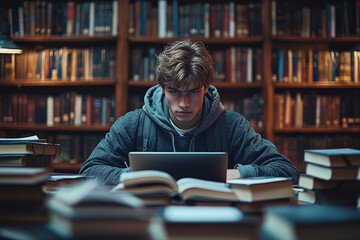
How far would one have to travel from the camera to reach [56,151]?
1464 millimetres

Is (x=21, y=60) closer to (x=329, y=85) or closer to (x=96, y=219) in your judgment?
(x=329, y=85)

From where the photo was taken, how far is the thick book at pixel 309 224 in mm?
543

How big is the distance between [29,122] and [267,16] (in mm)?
1910

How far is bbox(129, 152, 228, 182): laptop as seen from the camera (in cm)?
115

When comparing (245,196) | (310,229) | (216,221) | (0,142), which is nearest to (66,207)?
(216,221)

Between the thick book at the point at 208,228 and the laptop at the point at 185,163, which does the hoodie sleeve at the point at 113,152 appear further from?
the thick book at the point at 208,228

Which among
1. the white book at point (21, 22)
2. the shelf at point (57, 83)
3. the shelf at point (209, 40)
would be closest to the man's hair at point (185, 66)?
the shelf at point (209, 40)

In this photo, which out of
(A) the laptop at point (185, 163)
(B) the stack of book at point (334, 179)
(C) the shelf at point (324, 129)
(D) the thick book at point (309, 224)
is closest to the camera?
(D) the thick book at point (309, 224)

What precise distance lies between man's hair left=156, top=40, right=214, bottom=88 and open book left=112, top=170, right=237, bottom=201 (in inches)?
34.5

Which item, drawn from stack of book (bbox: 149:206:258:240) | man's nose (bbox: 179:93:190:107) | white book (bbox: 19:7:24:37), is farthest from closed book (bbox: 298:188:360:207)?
white book (bbox: 19:7:24:37)

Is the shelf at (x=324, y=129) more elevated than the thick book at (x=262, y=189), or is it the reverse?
the shelf at (x=324, y=129)

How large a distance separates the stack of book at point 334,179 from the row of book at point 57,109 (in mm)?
2036

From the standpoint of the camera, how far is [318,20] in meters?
2.89

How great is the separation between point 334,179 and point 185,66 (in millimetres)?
966
